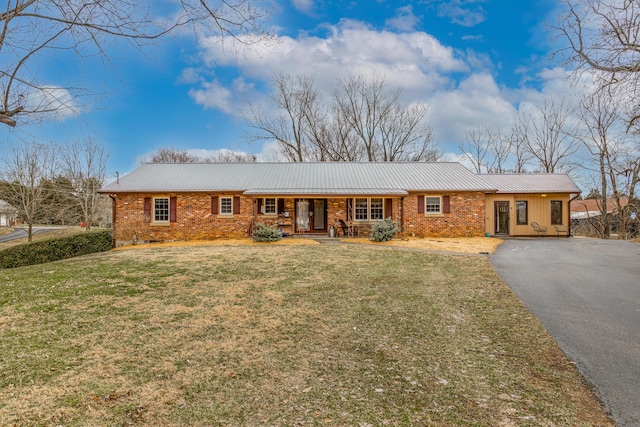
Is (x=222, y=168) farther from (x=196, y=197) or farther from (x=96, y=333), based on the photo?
(x=96, y=333)

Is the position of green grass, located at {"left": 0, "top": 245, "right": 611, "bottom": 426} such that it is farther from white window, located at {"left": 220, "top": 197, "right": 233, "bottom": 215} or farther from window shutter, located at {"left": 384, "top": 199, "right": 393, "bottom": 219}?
window shutter, located at {"left": 384, "top": 199, "right": 393, "bottom": 219}

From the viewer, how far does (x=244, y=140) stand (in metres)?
34.2

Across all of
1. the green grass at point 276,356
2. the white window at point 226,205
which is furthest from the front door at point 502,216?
the white window at point 226,205

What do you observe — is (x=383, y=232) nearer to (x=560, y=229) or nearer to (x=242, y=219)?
(x=242, y=219)

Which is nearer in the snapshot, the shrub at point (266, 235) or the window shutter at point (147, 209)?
the shrub at point (266, 235)

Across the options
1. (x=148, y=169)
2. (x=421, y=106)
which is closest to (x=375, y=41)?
(x=148, y=169)

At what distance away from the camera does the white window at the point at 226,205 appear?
60.6 ft

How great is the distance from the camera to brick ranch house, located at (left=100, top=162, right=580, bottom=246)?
1811 cm

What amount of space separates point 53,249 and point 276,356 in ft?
45.9

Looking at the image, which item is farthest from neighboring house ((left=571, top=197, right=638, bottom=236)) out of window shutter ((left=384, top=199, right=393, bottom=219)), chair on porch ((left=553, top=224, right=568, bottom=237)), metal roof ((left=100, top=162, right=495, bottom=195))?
window shutter ((left=384, top=199, right=393, bottom=219))

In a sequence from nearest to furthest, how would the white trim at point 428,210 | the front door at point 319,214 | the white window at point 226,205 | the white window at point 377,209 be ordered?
the white window at point 226,205, the white trim at point 428,210, the white window at point 377,209, the front door at point 319,214

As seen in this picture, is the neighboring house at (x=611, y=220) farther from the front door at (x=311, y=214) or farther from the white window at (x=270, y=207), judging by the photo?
the white window at (x=270, y=207)

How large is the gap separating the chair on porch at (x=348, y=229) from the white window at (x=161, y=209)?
30.5 feet

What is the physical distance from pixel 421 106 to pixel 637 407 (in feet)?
109
